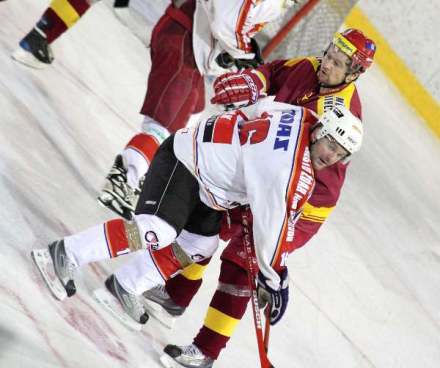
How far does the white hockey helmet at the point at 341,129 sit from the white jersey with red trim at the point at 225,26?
90cm

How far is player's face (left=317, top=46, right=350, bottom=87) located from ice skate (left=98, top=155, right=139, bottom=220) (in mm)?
813

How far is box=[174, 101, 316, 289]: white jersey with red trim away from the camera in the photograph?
2.18 m

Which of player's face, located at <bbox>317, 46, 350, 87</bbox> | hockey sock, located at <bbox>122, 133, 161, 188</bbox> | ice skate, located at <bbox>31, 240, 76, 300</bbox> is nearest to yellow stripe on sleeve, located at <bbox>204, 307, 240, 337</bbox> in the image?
ice skate, located at <bbox>31, 240, 76, 300</bbox>

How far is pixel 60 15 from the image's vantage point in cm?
364

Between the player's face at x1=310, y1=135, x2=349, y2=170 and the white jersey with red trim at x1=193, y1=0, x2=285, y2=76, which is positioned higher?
the player's face at x1=310, y1=135, x2=349, y2=170

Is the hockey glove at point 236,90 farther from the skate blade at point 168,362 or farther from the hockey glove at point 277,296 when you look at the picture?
the skate blade at point 168,362

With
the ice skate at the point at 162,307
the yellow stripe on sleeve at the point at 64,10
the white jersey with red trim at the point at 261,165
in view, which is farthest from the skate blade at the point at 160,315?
the yellow stripe on sleeve at the point at 64,10

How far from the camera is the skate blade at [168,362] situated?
2531 mm

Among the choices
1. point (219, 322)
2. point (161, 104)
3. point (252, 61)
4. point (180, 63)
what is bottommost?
point (219, 322)

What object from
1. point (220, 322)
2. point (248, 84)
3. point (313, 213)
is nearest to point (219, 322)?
point (220, 322)

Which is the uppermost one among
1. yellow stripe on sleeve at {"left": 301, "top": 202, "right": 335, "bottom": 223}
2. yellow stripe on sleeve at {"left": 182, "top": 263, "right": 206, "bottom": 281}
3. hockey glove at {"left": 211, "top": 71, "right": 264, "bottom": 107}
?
hockey glove at {"left": 211, "top": 71, "right": 264, "bottom": 107}

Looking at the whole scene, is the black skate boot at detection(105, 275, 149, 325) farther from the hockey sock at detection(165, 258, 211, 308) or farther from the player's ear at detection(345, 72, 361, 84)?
the player's ear at detection(345, 72, 361, 84)

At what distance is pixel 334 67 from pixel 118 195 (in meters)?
0.90

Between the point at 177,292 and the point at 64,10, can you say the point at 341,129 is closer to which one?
the point at 177,292
